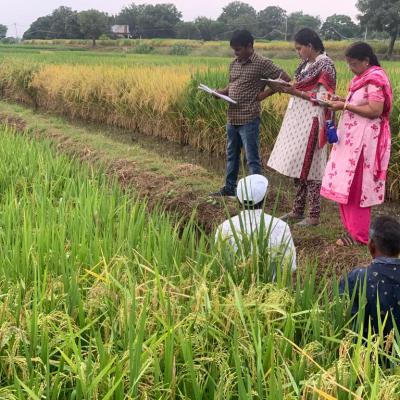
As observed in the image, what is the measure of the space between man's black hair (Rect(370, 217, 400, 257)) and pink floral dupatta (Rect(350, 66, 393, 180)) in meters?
1.16

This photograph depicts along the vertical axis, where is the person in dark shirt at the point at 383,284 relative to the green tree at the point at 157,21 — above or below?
below

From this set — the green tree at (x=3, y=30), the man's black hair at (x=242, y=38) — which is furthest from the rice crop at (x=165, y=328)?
the green tree at (x=3, y=30)

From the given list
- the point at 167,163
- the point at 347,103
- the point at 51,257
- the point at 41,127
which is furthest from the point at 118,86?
the point at 51,257

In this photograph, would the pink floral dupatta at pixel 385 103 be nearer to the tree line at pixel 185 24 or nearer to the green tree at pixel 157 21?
the tree line at pixel 185 24

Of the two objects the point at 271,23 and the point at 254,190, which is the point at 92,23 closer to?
the point at 271,23

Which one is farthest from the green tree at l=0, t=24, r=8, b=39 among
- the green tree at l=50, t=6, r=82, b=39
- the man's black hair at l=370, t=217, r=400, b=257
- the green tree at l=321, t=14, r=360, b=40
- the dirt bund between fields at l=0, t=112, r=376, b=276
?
the man's black hair at l=370, t=217, r=400, b=257

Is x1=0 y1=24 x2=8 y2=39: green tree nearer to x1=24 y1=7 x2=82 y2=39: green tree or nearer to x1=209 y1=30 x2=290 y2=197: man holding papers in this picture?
x1=24 y1=7 x2=82 y2=39: green tree

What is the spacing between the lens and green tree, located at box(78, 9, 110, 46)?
51.7m

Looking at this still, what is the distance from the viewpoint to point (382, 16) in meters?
31.5

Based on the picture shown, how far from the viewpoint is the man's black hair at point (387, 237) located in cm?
212

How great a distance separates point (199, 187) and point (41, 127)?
396 cm

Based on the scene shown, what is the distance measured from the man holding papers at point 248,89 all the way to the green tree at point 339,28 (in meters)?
46.5

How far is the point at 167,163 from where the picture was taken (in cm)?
569

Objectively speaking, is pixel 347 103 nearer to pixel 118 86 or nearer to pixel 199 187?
pixel 199 187
